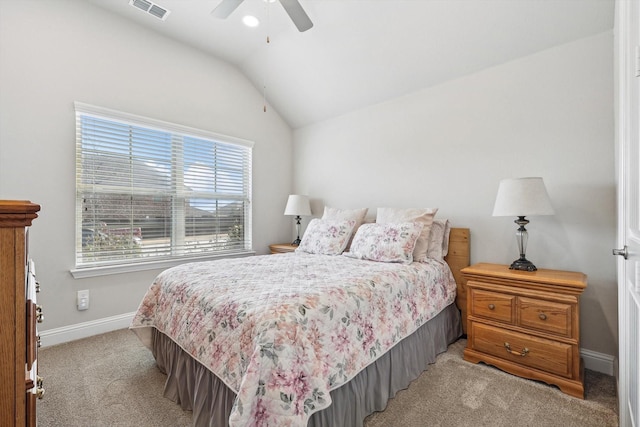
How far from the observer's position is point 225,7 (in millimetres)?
2105

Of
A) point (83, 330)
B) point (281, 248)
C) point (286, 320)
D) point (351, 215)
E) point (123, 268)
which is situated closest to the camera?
point (286, 320)

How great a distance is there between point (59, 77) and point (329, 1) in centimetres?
238

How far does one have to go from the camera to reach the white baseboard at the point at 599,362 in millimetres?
2071

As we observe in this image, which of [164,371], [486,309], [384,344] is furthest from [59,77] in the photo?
[486,309]

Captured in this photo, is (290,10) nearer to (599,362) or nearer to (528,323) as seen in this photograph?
(528,323)

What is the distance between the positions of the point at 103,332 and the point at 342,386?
2.45 metres

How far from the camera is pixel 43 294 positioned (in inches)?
97.8

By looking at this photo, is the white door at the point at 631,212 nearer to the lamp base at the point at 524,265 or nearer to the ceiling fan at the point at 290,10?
the lamp base at the point at 524,265

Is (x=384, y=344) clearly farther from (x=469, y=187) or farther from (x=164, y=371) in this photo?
(x=469, y=187)

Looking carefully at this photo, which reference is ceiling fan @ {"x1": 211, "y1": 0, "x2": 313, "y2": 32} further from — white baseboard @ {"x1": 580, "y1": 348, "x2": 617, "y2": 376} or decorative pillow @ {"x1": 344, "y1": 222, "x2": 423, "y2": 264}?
white baseboard @ {"x1": 580, "y1": 348, "x2": 617, "y2": 376}

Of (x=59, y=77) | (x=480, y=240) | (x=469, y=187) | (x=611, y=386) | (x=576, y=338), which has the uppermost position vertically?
(x=59, y=77)

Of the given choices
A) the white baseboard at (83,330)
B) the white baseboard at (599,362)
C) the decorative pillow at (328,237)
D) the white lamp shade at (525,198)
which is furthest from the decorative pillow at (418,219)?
the white baseboard at (83,330)

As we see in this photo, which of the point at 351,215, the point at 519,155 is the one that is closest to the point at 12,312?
the point at 351,215

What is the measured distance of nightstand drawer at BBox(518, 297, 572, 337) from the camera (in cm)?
186
